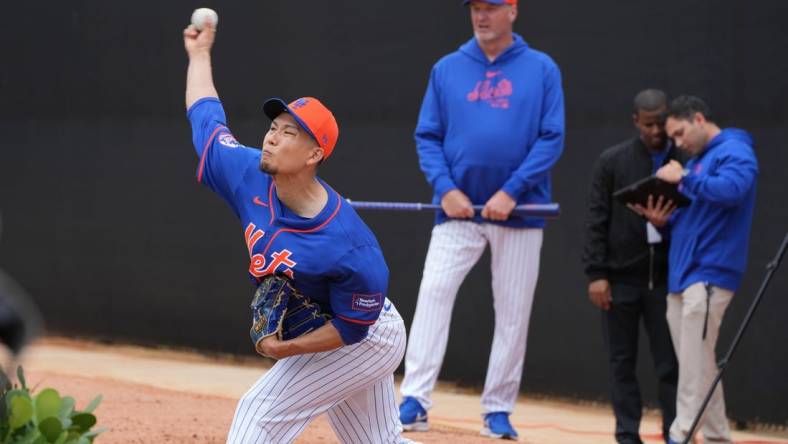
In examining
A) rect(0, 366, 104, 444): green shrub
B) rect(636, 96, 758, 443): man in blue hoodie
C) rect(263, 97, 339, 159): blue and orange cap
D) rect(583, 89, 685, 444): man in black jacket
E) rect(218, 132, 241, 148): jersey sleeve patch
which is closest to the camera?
rect(0, 366, 104, 444): green shrub

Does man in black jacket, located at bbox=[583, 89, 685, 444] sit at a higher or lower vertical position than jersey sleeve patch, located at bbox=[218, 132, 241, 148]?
lower

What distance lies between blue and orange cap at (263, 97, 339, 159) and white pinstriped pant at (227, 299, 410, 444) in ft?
2.22

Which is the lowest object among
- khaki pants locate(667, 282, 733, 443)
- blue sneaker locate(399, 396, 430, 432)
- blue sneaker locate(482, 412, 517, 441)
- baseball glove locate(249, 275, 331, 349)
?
blue sneaker locate(482, 412, 517, 441)

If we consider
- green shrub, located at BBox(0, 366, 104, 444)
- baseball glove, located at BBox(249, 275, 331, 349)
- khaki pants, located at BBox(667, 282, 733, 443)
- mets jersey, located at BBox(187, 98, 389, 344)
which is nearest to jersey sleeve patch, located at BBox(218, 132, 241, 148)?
mets jersey, located at BBox(187, 98, 389, 344)

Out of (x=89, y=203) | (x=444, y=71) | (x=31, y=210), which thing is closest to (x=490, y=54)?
(x=444, y=71)

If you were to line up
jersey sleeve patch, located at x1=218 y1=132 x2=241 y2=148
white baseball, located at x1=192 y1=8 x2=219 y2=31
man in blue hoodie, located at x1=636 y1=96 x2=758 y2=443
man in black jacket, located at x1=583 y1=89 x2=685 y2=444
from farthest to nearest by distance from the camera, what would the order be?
1. man in black jacket, located at x1=583 y1=89 x2=685 y2=444
2. man in blue hoodie, located at x1=636 y1=96 x2=758 y2=443
3. white baseball, located at x1=192 y1=8 x2=219 y2=31
4. jersey sleeve patch, located at x1=218 y1=132 x2=241 y2=148

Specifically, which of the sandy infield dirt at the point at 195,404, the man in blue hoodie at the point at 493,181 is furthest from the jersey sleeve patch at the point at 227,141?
the man in blue hoodie at the point at 493,181

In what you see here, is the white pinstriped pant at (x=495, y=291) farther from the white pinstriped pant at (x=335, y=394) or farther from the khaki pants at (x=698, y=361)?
the white pinstriped pant at (x=335, y=394)

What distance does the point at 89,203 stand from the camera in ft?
34.4

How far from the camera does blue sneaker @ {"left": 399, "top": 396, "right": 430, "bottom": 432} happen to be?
6.07m

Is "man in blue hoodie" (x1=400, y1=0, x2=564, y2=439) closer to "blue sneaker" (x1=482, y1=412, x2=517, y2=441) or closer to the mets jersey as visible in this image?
"blue sneaker" (x1=482, y1=412, x2=517, y2=441)

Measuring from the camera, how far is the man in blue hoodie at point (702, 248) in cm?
589

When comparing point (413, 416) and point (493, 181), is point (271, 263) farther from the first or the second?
point (493, 181)

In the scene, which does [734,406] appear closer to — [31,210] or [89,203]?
[89,203]
